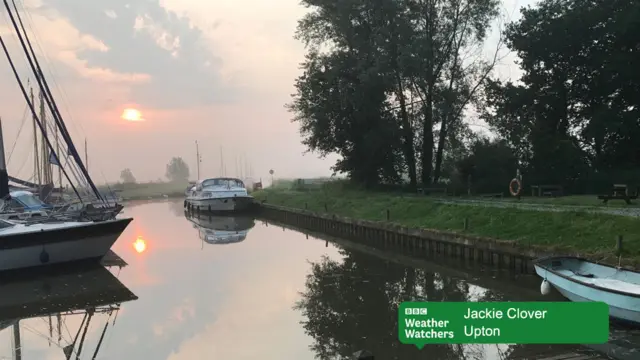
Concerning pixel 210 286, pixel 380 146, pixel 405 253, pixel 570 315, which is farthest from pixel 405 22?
pixel 570 315

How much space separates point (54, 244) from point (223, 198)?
2394cm

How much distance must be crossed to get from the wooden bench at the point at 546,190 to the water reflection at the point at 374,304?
10172 millimetres

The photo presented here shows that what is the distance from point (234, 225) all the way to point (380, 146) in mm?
11671

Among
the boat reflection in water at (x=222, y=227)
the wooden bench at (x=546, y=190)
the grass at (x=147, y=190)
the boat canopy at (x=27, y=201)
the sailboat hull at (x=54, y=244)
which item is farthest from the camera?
the grass at (x=147, y=190)

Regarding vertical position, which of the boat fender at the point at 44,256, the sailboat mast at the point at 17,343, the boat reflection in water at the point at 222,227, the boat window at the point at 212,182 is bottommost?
the sailboat mast at the point at 17,343

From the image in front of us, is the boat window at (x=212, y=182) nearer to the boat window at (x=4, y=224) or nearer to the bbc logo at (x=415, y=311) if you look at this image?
the boat window at (x=4, y=224)

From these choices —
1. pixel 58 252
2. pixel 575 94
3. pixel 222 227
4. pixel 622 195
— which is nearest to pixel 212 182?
pixel 222 227

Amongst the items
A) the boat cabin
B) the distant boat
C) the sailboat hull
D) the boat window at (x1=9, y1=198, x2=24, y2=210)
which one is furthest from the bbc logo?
the boat window at (x1=9, y1=198, x2=24, y2=210)

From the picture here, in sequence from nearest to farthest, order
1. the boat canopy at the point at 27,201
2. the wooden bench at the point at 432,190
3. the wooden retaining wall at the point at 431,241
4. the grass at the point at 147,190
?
1. the wooden retaining wall at the point at 431,241
2. the boat canopy at the point at 27,201
3. the wooden bench at the point at 432,190
4. the grass at the point at 147,190

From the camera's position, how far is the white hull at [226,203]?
136 feet

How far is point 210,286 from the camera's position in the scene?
15508 millimetres

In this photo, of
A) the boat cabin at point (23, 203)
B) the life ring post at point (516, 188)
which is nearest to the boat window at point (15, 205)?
the boat cabin at point (23, 203)

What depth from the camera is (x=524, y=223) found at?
1612 centimetres

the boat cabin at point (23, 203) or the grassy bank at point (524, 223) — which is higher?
the boat cabin at point (23, 203)
